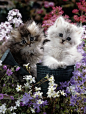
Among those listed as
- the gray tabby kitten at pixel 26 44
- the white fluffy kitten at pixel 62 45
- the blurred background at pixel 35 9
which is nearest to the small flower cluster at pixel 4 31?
the gray tabby kitten at pixel 26 44

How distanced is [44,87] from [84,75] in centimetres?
51

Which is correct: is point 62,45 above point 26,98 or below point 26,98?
above

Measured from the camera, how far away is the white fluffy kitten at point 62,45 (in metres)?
2.09

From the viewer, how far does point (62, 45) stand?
2.10 meters

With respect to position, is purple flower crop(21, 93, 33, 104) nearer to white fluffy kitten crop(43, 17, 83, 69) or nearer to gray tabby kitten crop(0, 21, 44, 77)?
white fluffy kitten crop(43, 17, 83, 69)

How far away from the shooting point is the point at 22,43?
2182mm

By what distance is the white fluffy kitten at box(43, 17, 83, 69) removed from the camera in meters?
2.09

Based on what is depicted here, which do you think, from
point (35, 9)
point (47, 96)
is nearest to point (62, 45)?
point (47, 96)

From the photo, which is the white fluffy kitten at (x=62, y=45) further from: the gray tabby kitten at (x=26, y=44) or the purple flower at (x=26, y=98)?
the purple flower at (x=26, y=98)

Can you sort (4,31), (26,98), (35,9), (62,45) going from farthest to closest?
(35,9)
(4,31)
(62,45)
(26,98)

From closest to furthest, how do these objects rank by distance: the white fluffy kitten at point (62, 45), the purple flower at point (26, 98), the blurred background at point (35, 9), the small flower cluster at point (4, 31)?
the purple flower at point (26, 98)
the white fluffy kitten at point (62, 45)
the small flower cluster at point (4, 31)
the blurred background at point (35, 9)

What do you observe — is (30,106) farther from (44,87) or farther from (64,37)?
(64,37)

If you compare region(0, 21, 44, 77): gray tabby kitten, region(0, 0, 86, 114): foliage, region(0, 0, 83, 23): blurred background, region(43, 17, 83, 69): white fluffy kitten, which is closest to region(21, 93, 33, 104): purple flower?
region(0, 0, 86, 114): foliage

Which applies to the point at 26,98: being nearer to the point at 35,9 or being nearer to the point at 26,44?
the point at 26,44
